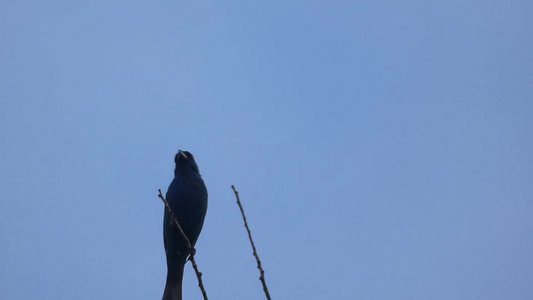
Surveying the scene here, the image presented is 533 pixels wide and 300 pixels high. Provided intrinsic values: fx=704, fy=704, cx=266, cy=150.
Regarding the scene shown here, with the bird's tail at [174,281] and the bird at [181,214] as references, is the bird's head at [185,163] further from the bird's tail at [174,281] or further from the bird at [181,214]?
the bird's tail at [174,281]

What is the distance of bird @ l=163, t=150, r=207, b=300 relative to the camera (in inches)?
297

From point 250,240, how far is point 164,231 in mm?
4707

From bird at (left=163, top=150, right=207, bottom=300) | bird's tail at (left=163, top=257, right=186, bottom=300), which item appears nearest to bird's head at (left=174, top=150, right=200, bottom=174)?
bird at (left=163, top=150, right=207, bottom=300)

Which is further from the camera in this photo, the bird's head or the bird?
the bird's head

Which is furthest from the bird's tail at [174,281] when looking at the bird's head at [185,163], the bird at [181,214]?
the bird's head at [185,163]

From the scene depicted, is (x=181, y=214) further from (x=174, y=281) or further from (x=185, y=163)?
(x=185, y=163)

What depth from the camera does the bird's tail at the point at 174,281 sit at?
747cm

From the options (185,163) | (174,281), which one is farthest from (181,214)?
(185,163)

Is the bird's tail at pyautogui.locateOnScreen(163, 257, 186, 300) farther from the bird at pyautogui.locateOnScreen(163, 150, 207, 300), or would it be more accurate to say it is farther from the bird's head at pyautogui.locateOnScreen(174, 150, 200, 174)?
the bird's head at pyautogui.locateOnScreen(174, 150, 200, 174)

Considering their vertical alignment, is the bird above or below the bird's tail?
above

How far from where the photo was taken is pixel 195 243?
8.51 metres

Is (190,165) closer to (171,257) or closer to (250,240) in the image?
(171,257)

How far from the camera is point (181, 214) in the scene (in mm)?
8180

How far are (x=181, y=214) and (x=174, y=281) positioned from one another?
0.94 metres
